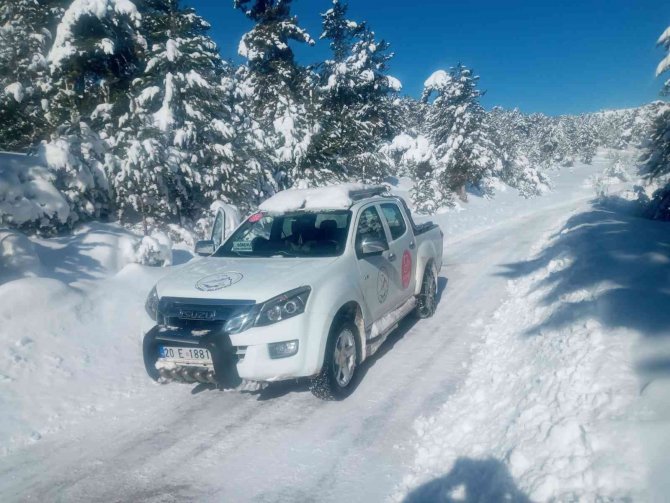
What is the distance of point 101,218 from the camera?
1262 cm

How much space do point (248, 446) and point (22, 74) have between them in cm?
1281

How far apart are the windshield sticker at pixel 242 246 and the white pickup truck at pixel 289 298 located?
0.02 meters

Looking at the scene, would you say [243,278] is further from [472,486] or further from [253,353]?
[472,486]

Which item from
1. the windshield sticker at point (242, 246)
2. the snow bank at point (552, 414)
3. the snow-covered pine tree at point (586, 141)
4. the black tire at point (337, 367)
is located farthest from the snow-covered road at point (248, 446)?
the snow-covered pine tree at point (586, 141)

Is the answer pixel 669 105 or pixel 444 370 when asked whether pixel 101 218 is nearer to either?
pixel 444 370

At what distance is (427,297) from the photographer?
736 cm

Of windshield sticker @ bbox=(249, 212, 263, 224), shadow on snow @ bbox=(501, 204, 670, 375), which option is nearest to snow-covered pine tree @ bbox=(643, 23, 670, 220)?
shadow on snow @ bbox=(501, 204, 670, 375)

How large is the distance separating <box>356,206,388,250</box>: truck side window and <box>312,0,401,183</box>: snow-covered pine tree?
1407cm

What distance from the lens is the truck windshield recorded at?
531cm

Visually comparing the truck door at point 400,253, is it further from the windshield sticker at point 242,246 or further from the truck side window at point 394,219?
the windshield sticker at point 242,246

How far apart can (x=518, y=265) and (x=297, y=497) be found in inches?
376

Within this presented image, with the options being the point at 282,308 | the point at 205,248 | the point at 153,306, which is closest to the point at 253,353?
the point at 282,308

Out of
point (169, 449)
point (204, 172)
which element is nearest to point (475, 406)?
point (169, 449)

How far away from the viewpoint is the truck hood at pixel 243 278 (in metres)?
4.27
